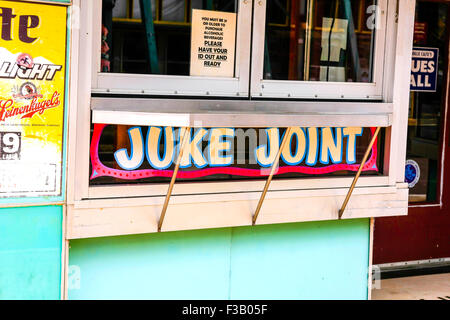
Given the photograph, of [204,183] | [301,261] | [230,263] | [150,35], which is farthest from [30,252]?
[301,261]

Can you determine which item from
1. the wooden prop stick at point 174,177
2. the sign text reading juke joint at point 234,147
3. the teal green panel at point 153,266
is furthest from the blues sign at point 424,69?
the wooden prop stick at point 174,177

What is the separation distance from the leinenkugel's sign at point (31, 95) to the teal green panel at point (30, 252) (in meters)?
0.12

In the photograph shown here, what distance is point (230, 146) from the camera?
13.0 feet

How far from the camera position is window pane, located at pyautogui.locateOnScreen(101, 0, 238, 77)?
3658mm

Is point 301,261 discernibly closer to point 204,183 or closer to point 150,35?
point 204,183

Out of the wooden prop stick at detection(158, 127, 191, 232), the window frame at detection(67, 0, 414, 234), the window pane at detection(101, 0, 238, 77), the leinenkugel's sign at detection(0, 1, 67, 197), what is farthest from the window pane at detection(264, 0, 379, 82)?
the leinenkugel's sign at detection(0, 1, 67, 197)

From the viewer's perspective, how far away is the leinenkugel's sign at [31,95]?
3307 mm

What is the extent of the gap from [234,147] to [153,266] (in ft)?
2.58

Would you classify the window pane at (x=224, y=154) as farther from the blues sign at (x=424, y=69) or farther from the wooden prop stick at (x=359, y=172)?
the blues sign at (x=424, y=69)

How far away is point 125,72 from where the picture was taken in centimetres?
371

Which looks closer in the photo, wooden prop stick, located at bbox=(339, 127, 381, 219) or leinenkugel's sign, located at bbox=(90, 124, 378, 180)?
leinenkugel's sign, located at bbox=(90, 124, 378, 180)

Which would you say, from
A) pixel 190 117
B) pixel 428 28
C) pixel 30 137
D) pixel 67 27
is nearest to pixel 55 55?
pixel 67 27

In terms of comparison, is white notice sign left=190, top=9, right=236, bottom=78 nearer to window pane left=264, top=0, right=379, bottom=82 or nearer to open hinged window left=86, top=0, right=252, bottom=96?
open hinged window left=86, top=0, right=252, bottom=96

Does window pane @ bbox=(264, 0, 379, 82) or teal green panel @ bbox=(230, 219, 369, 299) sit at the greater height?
window pane @ bbox=(264, 0, 379, 82)
